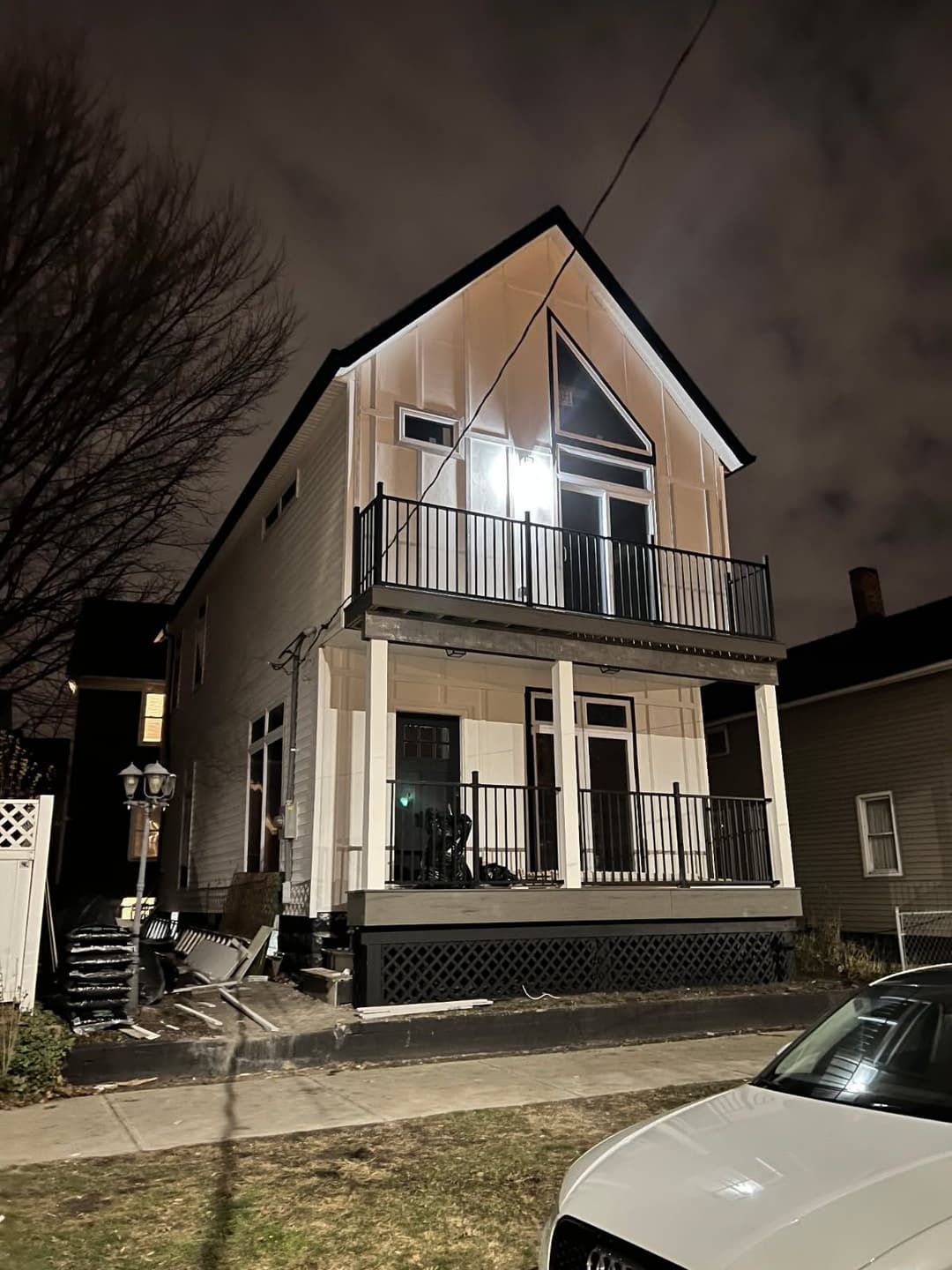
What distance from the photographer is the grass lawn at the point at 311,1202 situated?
4.04m

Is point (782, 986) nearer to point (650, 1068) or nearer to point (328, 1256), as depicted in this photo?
point (650, 1068)

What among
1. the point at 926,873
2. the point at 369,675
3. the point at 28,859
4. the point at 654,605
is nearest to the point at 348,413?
the point at 369,675

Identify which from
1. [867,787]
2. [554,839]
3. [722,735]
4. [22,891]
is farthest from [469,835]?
[722,735]

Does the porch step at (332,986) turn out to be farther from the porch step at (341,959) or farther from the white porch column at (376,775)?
the white porch column at (376,775)

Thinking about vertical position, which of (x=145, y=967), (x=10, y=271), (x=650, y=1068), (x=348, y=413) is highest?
(x=10, y=271)

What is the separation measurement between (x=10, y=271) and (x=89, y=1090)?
9.34 m

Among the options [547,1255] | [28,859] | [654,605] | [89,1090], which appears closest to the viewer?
[547,1255]

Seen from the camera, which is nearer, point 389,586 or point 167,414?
point 389,586

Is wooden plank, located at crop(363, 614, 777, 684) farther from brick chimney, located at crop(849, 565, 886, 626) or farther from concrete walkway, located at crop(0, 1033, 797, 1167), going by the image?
brick chimney, located at crop(849, 565, 886, 626)

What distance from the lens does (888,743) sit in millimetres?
16562

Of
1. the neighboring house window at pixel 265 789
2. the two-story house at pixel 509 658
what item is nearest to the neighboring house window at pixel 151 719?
the two-story house at pixel 509 658

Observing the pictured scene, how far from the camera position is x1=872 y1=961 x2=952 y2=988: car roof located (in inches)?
153

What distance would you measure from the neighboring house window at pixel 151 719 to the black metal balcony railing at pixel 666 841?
16.6 m

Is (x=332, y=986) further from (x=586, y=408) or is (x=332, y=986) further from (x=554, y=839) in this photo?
(x=586, y=408)
